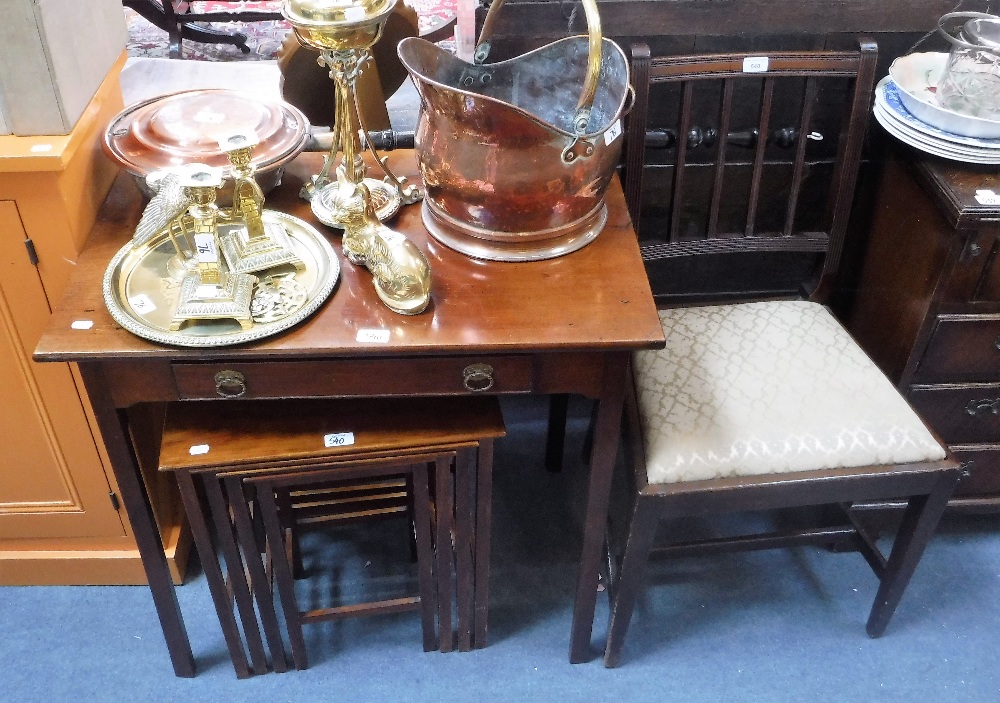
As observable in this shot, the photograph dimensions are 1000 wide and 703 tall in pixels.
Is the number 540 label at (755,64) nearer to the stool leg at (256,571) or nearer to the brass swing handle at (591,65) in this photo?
the brass swing handle at (591,65)

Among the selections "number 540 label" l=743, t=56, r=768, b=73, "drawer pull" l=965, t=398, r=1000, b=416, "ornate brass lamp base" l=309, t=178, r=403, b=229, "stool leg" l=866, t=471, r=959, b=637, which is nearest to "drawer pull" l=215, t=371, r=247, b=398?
"ornate brass lamp base" l=309, t=178, r=403, b=229

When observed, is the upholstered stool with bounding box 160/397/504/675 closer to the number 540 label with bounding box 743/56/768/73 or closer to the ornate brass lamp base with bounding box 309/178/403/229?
the ornate brass lamp base with bounding box 309/178/403/229

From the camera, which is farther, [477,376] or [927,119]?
[927,119]

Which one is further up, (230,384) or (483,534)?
(230,384)

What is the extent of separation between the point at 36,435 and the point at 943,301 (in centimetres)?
152

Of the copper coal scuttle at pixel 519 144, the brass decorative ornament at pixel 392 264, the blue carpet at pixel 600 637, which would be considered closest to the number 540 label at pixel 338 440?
the brass decorative ornament at pixel 392 264

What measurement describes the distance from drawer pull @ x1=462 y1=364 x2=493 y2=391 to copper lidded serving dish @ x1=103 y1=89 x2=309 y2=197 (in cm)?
42

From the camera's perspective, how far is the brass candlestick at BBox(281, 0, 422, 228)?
1086 mm

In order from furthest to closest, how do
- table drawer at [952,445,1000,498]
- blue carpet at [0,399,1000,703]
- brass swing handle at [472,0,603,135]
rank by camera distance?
table drawer at [952,445,1000,498]
blue carpet at [0,399,1000,703]
brass swing handle at [472,0,603,135]

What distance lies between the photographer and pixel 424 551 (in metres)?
1.37

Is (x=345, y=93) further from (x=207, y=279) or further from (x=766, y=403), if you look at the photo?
(x=766, y=403)

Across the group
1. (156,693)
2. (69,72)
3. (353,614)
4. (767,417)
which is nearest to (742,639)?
(767,417)

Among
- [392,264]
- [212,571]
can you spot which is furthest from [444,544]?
[392,264]

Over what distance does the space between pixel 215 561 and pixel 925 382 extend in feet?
4.01
